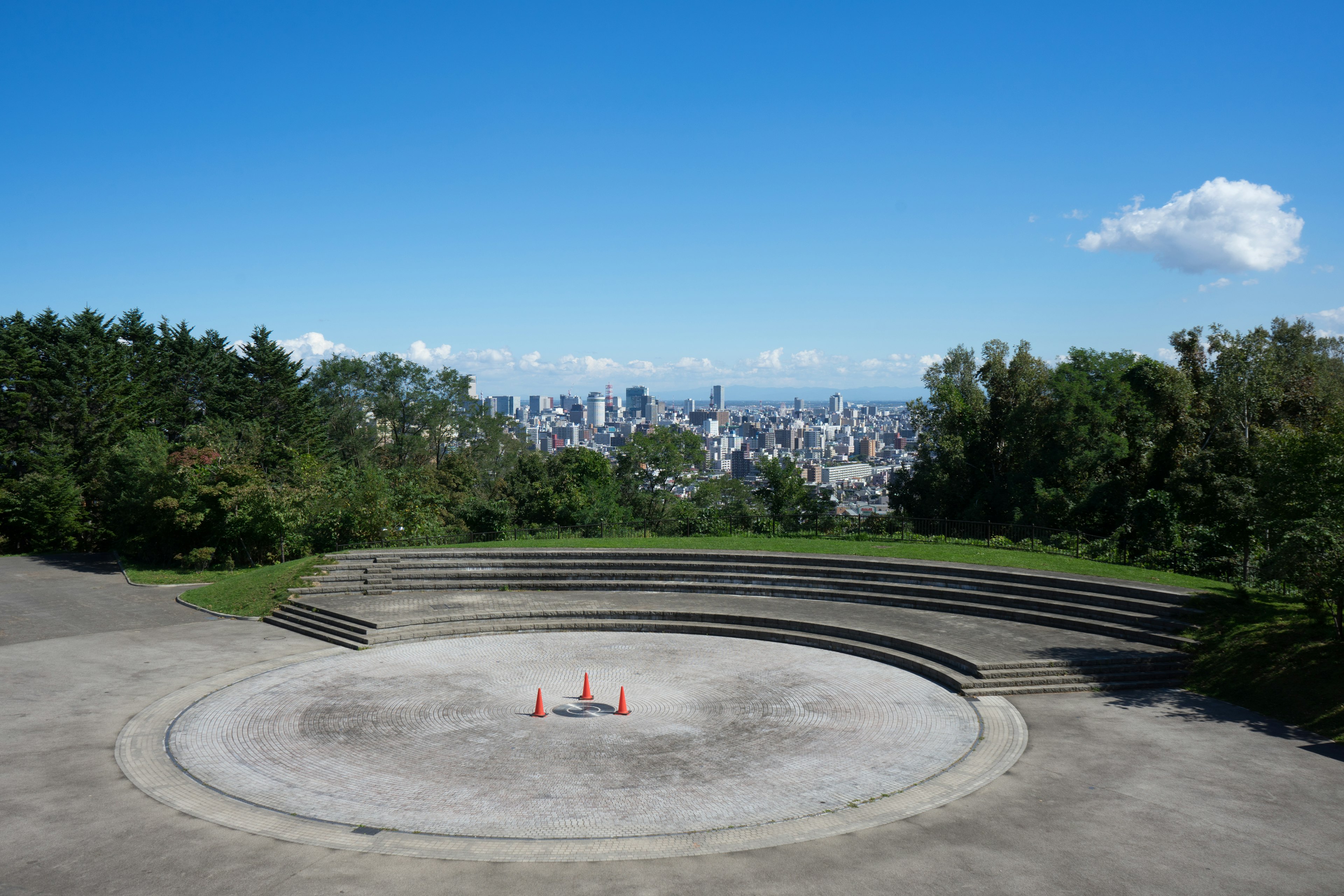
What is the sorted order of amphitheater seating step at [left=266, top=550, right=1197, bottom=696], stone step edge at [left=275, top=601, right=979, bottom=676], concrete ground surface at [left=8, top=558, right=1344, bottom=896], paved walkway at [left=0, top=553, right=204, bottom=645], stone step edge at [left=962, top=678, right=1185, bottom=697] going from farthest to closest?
paved walkway at [left=0, top=553, right=204, bottom=645] → stone step edge at [left=275, top=601, right=979, bottom=676] → amphitheater seating step at [left=266, top=550, right=1197, bottom=696] → stone step edge at [left=962, top=678, right=1185, bottom=697] → concrete ground surface at [left=8, top=558, right=1344, bottom=896]

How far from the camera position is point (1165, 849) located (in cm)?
976

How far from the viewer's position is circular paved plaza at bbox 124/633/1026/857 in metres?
10.8

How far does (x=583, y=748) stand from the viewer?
44.4 feet

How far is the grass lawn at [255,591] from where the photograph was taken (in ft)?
80.8

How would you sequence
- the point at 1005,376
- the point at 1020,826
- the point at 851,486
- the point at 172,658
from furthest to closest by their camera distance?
the point at 851,486 < the point at 1005,376 < the point at 172,658 < the point at 1020,826

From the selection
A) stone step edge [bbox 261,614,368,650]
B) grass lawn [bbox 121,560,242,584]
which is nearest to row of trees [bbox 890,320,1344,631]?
stone step edge [bbox 261,614,368,650]

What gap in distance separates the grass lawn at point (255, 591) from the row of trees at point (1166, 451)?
26.8m

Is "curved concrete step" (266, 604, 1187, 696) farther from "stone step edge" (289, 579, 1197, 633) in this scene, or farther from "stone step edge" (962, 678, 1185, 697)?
"stone step edge" (289, 579, 1197, 633)

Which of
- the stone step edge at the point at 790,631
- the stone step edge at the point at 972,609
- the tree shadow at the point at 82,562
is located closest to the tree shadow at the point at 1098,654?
the stone step edge at the point at 790,631

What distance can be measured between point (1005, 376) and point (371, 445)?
4598cm

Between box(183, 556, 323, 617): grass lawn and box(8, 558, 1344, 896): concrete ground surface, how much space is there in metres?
9.31

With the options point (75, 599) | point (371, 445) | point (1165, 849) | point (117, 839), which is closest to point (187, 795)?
point (117, 839)

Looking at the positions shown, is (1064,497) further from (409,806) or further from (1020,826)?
(409,806)

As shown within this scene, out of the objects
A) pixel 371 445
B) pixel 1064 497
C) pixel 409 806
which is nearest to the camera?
pixel 409 806
